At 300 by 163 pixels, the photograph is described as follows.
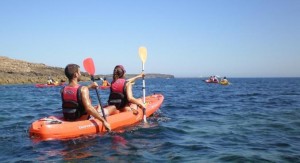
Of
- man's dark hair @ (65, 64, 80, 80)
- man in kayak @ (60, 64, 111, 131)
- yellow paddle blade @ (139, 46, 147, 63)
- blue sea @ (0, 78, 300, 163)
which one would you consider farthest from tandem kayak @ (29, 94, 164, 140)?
yellow paddle blade @ (139, 46, 147, 63)

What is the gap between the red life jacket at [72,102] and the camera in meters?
7.46

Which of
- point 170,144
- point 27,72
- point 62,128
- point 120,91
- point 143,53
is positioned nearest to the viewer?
point 170,144

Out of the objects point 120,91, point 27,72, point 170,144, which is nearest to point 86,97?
point 120,91

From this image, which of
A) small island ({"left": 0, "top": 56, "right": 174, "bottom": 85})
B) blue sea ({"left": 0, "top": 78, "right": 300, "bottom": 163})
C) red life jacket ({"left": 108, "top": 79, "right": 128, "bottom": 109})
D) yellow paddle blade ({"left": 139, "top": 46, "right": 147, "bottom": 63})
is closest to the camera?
blue sea ({"left": 0, "top": 78, "right": 300, "bottom": 163})

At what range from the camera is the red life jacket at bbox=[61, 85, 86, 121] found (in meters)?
7.46

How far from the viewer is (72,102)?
7539mm

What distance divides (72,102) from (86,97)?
0.39 meters

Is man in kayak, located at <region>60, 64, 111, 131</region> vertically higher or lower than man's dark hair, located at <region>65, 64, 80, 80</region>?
lower

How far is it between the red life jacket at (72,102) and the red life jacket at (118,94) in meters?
1.68

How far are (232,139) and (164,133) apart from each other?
1.87 metres

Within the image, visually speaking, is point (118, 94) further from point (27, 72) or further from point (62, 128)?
point (27, 72)

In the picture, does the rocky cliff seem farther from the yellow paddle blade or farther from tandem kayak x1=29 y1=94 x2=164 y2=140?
tandem kayak x1=29 y1=94 x2=164 y2=140

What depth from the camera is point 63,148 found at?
6.75m

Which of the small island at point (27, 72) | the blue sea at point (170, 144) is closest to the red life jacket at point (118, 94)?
the blue sea at point (170, 144)
